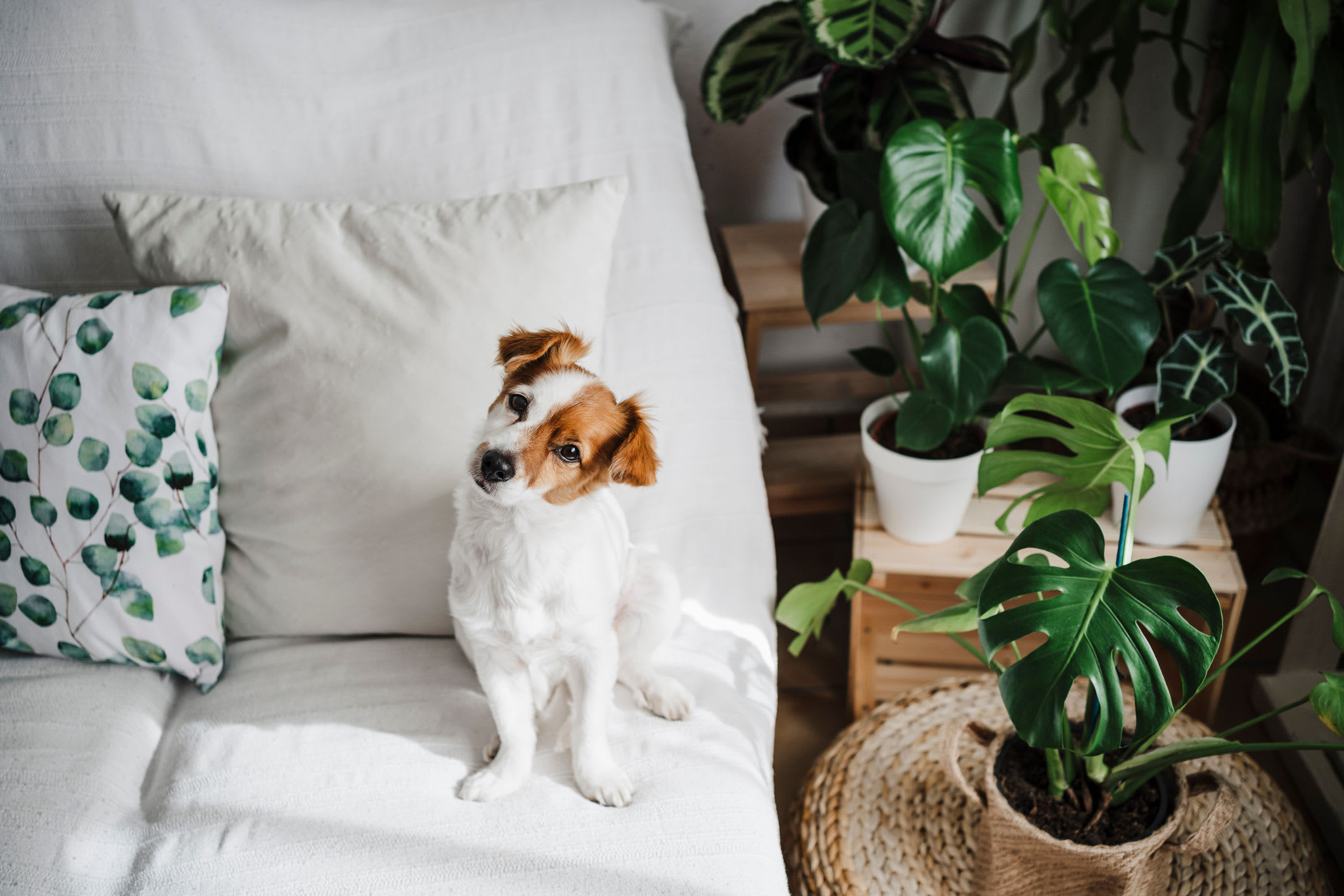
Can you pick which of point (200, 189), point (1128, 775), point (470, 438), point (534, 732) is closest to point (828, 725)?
point (1128, 775)

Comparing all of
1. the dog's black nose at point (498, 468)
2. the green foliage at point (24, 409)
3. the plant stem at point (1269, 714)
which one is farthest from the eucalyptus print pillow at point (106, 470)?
the plant stem at point (1269, 714)

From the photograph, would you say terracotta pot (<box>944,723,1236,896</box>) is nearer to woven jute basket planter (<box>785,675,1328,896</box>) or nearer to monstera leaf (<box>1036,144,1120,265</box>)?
woven jute basket planter (<box>785,675,1328,896</box>)

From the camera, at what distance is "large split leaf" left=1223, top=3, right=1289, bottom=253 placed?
125 centimetres

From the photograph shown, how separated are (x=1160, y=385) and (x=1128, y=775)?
0.54 m

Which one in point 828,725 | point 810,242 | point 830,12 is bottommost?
point 828,725

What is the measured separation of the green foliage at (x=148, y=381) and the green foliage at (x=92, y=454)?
0.07 metres

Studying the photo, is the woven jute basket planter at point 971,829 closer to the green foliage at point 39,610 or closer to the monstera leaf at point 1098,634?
the monstera leaf at point 1098,634

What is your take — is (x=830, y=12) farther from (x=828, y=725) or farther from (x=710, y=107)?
(x=828, y=725)

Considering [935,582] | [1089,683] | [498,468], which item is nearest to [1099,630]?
[1089,683]

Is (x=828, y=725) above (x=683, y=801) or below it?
below

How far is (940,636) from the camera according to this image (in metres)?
1.68

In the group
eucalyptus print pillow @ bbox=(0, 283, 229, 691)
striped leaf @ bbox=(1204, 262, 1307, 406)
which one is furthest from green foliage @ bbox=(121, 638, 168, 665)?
striped leaf @ bbox=(1204, 262, 1307, 406)

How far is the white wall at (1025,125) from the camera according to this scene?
1699 mm

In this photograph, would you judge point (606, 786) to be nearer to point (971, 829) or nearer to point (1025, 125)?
point (971, 829)
